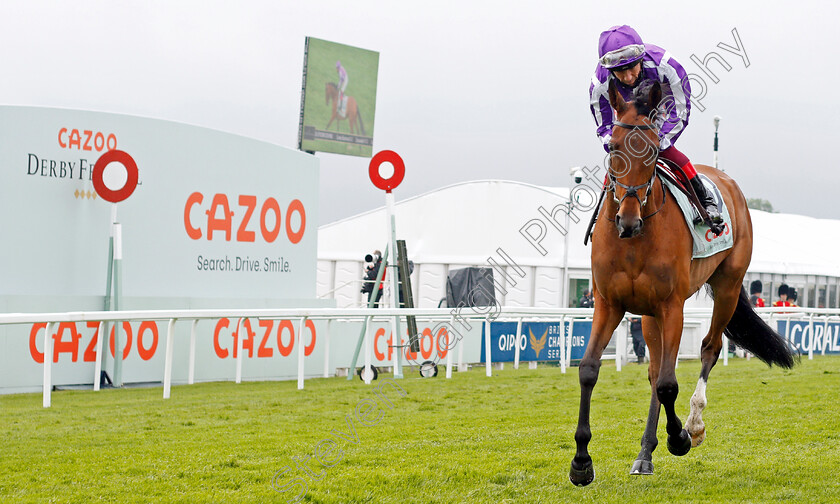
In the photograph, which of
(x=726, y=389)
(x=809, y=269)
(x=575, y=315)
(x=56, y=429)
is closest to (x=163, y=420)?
(x=56, y=429)

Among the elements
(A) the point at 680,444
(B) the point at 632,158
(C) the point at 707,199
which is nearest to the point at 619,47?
(B) the point at 632,158

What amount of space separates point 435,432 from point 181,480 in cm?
214

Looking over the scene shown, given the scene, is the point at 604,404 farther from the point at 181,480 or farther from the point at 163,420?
the point at 181,480

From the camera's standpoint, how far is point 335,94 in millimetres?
19203

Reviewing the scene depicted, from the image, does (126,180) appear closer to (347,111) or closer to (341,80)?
(341,80)

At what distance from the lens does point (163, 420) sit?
702 cm

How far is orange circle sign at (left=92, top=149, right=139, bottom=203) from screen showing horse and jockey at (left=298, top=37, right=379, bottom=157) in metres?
8.22

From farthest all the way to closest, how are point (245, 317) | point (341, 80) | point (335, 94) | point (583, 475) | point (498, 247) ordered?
point (498, 247) → point (335, 94) → point (341, 80) → point (245, 317) → point (583, 475)

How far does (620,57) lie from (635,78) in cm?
19

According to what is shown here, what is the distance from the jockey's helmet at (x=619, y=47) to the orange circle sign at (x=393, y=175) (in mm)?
6439

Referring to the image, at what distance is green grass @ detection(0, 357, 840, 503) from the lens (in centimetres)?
450

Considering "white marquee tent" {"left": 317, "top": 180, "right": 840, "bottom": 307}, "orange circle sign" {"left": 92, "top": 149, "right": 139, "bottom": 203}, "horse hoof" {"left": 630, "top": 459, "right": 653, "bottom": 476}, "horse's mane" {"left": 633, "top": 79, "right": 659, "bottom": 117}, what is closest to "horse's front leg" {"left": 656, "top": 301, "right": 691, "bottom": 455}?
"horse hoof" {"left": 630, "top": 459, "right": 653, "bottom": 476}

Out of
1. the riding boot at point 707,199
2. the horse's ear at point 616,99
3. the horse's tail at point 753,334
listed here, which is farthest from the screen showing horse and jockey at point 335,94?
the horse's ear at point 616,99

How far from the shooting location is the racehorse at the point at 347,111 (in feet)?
62.8
